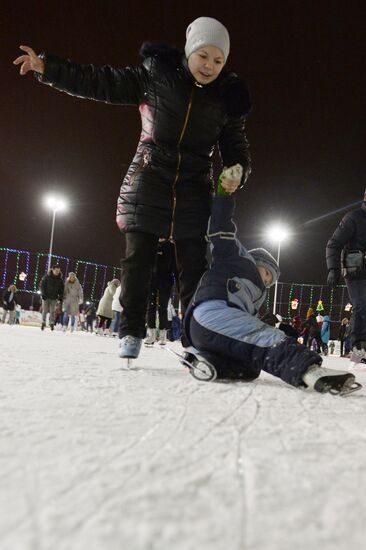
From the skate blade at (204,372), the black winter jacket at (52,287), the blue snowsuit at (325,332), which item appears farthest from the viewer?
the blue snowsuit at (325,332)

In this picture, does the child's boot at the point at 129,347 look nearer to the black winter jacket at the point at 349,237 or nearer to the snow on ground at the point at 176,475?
the snow on ground at the point at 176,475

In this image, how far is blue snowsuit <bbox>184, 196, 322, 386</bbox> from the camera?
67.8 inches

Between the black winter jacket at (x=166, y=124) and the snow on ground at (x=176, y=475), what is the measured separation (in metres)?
1.36

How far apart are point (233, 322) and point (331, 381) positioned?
19.1 inches

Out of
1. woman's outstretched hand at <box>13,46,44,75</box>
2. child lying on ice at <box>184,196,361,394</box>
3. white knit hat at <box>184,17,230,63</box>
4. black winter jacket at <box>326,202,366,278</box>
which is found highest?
white knit hat at <box>184,17,230,63</box>

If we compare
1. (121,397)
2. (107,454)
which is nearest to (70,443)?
(107,454)

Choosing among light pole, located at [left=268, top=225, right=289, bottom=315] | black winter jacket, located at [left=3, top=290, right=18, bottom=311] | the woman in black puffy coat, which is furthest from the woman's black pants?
light pole, located at [left=268, top=225, right=289, bottom=315]

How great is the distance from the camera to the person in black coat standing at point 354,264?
3.90 metres

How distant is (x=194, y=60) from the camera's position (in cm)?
238

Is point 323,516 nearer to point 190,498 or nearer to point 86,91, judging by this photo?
point 190,498

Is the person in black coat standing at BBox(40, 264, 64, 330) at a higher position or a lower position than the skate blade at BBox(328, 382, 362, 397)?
higher

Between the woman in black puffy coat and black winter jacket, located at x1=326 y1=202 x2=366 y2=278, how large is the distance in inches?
75.1

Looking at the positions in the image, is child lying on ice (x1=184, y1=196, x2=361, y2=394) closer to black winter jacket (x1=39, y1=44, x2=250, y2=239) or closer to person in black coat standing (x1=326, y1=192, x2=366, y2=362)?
black winter jacket (x1=39, y1=44, x2=250, y2=239)

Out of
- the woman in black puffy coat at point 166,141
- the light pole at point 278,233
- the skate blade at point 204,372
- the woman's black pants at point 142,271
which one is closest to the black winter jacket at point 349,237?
the woman in black puffy coat at point 166,141
